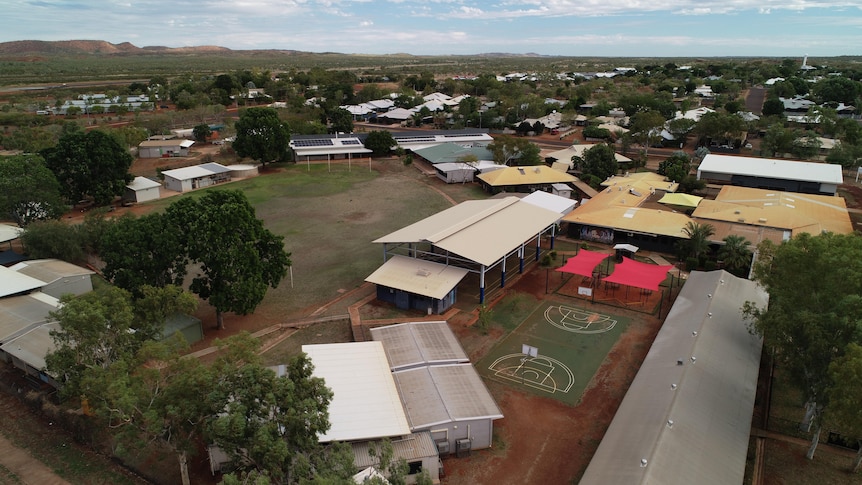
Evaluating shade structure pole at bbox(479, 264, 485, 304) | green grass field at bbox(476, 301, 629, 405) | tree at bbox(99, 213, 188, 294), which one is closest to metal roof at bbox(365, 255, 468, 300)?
shade structure pole at bbox(479, 264, 485, 304)

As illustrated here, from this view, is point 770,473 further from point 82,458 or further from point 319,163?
point 319,163

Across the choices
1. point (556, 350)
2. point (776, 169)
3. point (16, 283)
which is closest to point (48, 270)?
point (16, 283)

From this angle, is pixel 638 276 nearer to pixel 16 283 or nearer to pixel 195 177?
pixel 16 283

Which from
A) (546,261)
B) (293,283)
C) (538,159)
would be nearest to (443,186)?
(538,159)

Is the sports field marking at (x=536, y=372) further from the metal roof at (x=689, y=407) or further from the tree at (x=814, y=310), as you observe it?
the tree at (x=814, y=310)

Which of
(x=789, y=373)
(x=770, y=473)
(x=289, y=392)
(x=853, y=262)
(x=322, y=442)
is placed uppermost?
(x=853, y=262)
